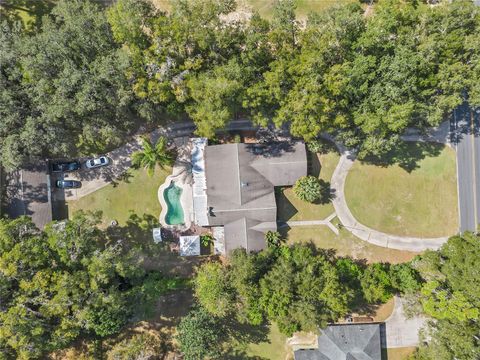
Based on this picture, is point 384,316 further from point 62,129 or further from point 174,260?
point 62,129

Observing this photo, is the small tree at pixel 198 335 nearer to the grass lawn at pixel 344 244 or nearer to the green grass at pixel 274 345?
the green grass at pixel 274 345

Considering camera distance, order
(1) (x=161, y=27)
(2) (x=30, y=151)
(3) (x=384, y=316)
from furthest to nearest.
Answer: (3) (x=384, y=316) < (2) (x=30, y=151) < (1) (x=161, y=27)

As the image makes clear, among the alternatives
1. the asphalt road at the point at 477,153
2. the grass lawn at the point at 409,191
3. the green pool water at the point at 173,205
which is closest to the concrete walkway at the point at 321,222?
the grass lawn at the point at 409,191

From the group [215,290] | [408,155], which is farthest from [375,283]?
[215,290]

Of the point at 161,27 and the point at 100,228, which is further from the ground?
the point at 161,27

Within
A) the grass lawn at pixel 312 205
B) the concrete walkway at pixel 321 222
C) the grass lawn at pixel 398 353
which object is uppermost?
the grass lawn at pixel 312 205

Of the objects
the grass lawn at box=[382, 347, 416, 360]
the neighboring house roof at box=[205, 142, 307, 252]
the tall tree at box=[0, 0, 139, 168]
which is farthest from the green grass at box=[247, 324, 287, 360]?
the tall tree at box=[0, 0, 139, 168]

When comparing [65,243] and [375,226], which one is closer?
[65,243]

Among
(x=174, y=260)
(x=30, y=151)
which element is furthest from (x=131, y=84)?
(x=174, y=260)

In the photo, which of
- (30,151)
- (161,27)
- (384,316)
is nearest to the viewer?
(161,27)
